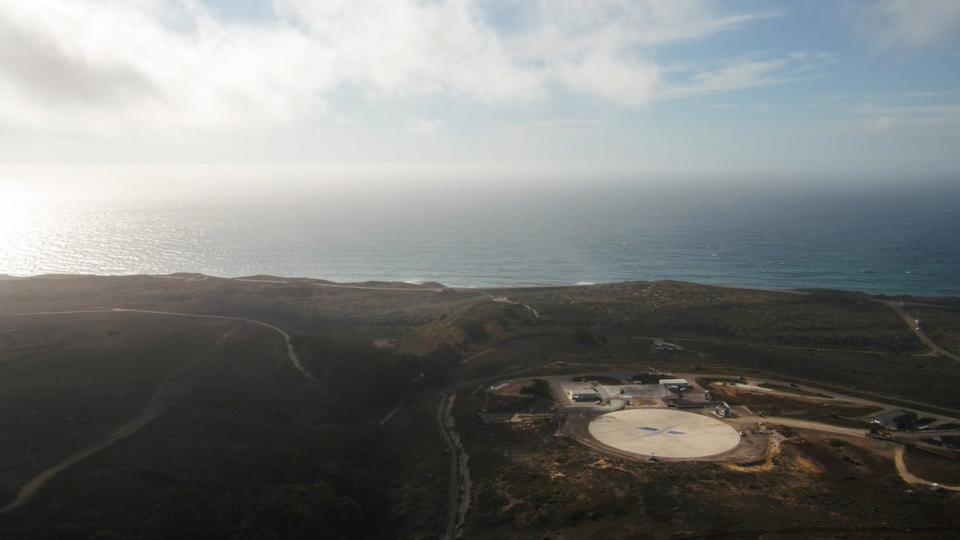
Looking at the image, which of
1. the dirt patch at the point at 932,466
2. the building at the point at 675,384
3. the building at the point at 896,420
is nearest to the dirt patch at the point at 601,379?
the building at the point at 675,384

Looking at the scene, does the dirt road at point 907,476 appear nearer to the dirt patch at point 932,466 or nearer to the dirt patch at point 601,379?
the dirt patch at point 932,466

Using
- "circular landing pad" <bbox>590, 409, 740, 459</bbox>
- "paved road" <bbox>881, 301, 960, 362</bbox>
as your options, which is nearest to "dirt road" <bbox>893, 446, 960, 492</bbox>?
"circular landing pad" <bbox>590, 409, 740, 459</bbox>

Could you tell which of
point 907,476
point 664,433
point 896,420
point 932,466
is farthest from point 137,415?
point 896,420

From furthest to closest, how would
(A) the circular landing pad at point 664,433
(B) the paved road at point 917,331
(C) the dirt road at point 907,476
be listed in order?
1. (B) the paved road at point 917,331
2. (A) the circular landing pad at point 664,433
3. (C) the dirt road at point 907,476

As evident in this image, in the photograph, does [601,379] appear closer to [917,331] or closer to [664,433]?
[664,433]

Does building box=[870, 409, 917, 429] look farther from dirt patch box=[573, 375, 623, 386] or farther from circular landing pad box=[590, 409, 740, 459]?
dirt patch box=[573, 375, 623, 386]

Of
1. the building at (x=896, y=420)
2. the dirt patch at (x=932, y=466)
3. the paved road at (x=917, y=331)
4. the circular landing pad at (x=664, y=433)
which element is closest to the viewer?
the dirt patch at (x=932, y=466)

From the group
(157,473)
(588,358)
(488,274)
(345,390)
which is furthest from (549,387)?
(488,274)
